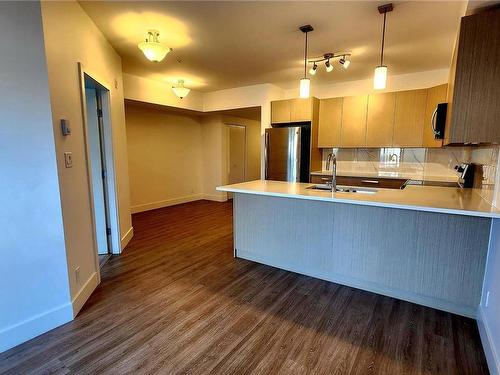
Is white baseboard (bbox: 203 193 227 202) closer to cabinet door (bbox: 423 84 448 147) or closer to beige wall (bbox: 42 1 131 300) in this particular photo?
beige wall (bbox: 42 1 131 300)

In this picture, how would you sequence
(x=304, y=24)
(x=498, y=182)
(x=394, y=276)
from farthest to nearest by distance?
1. (x=304, y=24)
2. (x=394, y=276)
3. (x=498, y=182)

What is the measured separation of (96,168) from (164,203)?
297 centimetres

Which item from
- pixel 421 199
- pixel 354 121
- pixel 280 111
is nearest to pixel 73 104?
pixel 421 199

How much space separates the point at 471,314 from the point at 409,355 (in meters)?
0.77

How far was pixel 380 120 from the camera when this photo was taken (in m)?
4.22

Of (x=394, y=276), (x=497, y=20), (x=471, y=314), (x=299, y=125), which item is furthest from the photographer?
(x=299, y=125)

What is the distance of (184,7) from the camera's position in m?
2.29

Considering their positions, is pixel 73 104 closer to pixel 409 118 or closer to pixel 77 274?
pixel 77 274

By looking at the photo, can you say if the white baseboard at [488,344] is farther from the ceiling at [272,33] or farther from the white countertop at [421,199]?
the ceiling at [272,33]

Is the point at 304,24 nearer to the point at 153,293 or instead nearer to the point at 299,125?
the point at 299,125

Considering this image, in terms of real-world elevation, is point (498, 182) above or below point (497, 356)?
above

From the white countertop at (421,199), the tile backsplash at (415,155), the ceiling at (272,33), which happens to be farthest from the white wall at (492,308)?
the ceiling at (272,33)

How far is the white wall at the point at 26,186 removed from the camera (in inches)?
65.5

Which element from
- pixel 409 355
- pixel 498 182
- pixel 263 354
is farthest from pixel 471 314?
pixel 263 354
